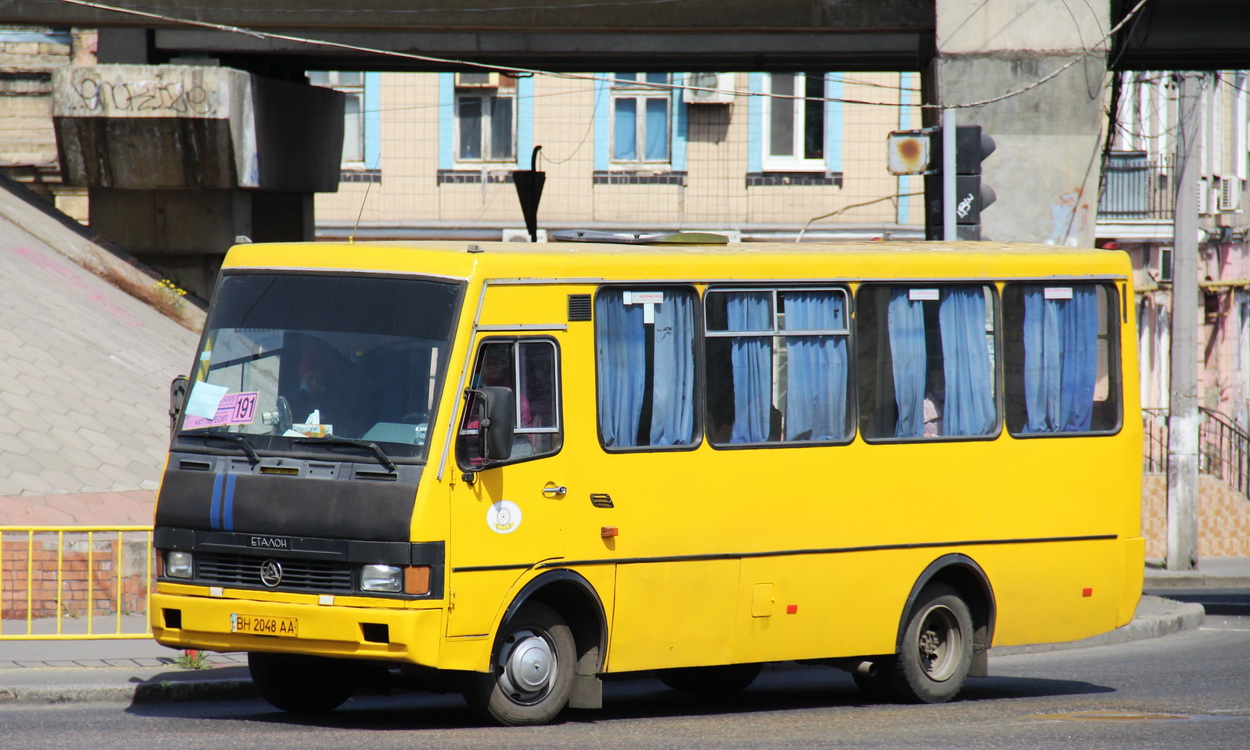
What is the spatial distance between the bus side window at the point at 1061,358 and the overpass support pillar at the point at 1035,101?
6.73 meters

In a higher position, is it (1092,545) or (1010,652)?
(1092,545)

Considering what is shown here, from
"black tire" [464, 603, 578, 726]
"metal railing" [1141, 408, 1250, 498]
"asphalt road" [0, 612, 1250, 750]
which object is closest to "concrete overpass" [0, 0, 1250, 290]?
"asphalt road" [0, 612, 1250, 750]

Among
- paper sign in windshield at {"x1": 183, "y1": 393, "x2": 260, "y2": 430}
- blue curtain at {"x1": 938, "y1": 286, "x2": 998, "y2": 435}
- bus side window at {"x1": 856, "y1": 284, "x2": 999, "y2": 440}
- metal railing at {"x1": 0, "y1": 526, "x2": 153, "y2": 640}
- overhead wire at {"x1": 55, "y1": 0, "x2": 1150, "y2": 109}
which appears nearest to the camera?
paper sign in windshield at {"x1": 183, "y1": 393, "x2": 260, "y2": 430}

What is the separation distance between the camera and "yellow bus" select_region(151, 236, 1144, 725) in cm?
945

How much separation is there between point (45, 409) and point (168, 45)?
7.50 metres

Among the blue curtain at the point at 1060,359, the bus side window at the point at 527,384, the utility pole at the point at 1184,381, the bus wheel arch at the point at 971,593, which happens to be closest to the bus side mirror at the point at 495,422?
the bus side window at the point at 527,384

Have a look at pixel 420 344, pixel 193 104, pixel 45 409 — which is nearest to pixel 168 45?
pixel 193 104

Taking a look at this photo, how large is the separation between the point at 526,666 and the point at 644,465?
4.37 feet

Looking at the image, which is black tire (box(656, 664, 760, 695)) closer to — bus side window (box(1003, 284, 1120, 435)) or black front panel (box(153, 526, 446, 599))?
bus side window (box(1003, 284, 1120, 435))

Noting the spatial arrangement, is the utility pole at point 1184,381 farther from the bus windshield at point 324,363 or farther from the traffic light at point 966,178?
the bus windshield at point 324,363

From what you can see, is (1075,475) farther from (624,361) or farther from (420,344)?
(420,344)

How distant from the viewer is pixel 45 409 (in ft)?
57.1

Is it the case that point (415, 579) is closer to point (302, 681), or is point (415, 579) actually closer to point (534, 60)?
point (302, 681)

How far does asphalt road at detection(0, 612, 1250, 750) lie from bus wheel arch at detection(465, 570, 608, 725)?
151mm
